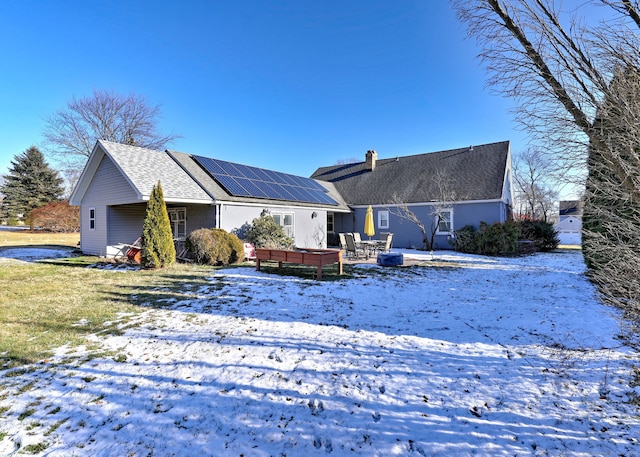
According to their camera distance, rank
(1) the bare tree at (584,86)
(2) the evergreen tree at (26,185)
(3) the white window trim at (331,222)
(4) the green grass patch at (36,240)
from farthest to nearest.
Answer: (2) the evergreen tree at (26,185) < (3) the white window trim at (331,222) < (4) the green grass patch at (36,240) < (1) the bare tree at (584,86)

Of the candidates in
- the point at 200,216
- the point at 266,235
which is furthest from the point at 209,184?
the point at 266,235

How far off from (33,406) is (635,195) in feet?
21.1

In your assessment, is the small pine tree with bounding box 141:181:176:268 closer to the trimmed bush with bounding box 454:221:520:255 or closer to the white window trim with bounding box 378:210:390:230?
the white window trim with bounding box 378:210:390:230

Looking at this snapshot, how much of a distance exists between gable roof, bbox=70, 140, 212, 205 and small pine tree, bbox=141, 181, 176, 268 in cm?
104

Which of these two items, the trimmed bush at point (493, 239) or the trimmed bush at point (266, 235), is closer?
the trimmed bush at point (266, 235)

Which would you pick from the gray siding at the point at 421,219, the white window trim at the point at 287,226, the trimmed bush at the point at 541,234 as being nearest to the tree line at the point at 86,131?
the white window trim at the point at 287,226

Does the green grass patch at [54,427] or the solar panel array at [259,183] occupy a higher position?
the solar panel array at [259,183]

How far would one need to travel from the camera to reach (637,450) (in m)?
2.44

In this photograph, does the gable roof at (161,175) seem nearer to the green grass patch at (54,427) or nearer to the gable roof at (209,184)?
the gable roof at (209,184)

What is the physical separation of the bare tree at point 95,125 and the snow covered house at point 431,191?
20783 millimetres

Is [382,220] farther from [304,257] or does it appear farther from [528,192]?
[528,192]

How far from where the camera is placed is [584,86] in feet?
11.4

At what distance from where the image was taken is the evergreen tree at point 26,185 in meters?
35.7

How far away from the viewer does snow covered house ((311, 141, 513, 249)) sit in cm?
1773
